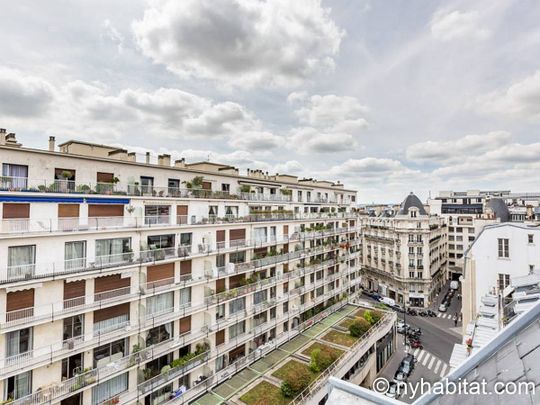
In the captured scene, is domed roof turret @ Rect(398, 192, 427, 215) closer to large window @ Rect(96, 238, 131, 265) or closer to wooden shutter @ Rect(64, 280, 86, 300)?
large window @ Rect(96, 238, 131, 265)

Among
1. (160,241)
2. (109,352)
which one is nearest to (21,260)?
(109,352)

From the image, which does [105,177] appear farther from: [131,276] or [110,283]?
[110,283]

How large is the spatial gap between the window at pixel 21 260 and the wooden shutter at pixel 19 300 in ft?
3.62

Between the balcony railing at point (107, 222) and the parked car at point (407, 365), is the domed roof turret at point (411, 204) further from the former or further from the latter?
the balcony railing at point (107, 222)

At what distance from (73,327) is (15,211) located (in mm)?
8141

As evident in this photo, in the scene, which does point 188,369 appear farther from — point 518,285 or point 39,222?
point 518,285

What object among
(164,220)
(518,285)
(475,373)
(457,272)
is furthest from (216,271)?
(457,272)

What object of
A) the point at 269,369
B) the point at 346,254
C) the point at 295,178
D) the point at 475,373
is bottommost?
the point at 269,369

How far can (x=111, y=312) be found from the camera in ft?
67.2

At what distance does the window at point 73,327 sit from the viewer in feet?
61.0

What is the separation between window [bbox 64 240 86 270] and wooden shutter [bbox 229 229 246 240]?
42.7 feet

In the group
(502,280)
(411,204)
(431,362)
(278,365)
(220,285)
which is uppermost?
(411,204)

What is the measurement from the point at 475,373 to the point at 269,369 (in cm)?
2534

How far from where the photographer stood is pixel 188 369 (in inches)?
924
